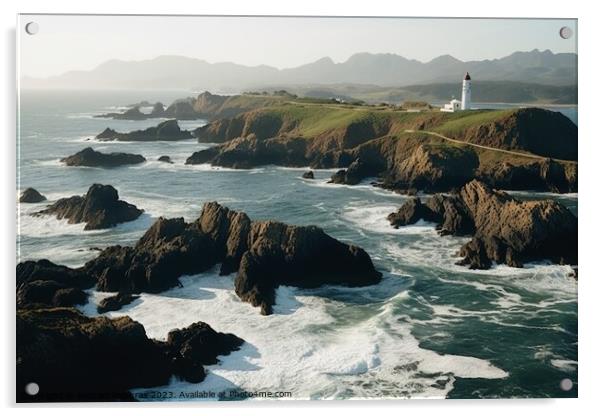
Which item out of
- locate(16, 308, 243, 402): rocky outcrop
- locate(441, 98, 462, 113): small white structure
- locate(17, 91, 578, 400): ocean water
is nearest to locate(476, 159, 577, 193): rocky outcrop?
locate(17, 91, 578, 400): ocean water

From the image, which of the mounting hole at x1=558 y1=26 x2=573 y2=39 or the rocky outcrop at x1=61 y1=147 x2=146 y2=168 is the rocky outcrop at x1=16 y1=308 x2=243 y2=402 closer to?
the rocky outcrop at x1=61 y1=147 x2=146 y2=168

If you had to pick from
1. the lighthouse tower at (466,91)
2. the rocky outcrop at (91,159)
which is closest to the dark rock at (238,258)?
the rocky outcrop at (91,159)

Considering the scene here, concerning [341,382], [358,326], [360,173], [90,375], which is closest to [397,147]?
[360,173]

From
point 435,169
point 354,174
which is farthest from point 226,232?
point 435,169

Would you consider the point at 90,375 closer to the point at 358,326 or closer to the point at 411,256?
the point at 358,326

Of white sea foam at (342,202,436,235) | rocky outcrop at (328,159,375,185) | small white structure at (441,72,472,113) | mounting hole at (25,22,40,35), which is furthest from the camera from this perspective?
rocky outcrop at (328,159,375,185)

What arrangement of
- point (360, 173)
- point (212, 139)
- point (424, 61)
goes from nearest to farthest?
point (424, 61), point (360, 173), point (212, 139)

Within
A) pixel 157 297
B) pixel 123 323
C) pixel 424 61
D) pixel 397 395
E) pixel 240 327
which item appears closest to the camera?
pixel 397 395
